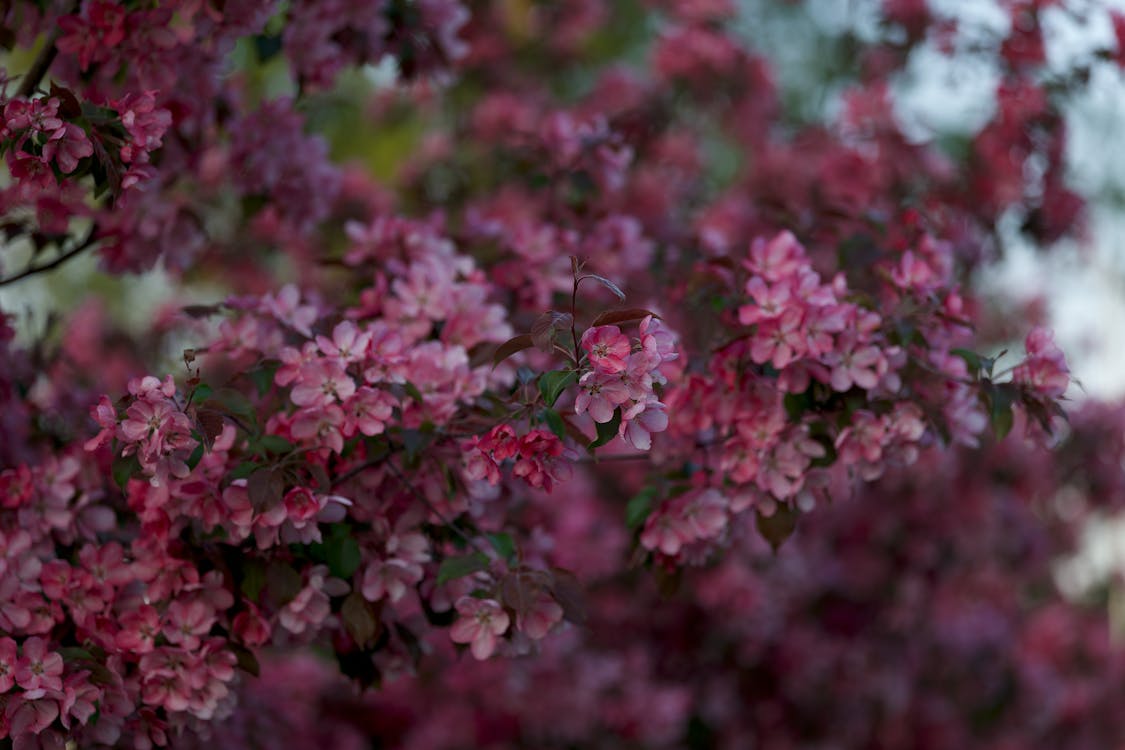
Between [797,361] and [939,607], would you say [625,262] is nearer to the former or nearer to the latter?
[797,361]

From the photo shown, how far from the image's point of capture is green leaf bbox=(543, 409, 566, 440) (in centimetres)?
156

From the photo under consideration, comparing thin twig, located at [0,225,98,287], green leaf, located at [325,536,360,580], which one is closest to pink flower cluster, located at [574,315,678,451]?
green leaf, located at [325,536,360,580]

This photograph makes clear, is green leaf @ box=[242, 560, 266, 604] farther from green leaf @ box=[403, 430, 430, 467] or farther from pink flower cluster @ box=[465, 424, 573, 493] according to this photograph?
pink flower cluster @ box=[465, 424, 573, 493]

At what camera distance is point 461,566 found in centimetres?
173

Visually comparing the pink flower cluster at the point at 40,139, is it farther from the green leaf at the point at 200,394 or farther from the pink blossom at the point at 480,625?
the pink blossom at the point at 480,625

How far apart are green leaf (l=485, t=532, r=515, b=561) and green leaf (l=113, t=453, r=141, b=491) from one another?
529 mm

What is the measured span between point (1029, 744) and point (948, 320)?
3828 mm

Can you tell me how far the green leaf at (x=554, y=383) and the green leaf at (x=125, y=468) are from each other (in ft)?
1.88

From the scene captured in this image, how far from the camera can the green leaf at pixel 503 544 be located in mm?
1805

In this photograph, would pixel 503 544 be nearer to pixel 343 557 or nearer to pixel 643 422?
pixel 343 557

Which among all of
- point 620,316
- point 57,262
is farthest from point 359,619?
point 57,262

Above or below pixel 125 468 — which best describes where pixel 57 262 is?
below

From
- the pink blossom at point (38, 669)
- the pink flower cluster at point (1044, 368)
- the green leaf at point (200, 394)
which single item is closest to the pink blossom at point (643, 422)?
the green leaf at point (200, 394)

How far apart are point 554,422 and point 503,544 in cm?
33
